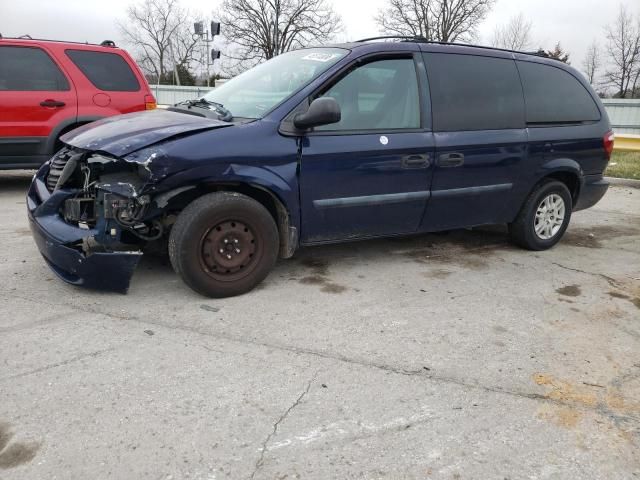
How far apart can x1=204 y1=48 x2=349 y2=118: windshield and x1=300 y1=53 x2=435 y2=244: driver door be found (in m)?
0.24

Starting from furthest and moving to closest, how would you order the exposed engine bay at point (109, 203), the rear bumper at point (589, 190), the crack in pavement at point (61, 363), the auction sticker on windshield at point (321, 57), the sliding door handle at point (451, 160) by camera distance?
the rear bumper at point (589, 190) → the sliding door handle at point (451, 160) → the auction sticker on windshield at point (321, 57) → the exposed engine bay at point (109, 203) → the crack in pavement at point (61, 363)

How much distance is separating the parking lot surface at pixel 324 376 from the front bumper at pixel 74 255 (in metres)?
0.16

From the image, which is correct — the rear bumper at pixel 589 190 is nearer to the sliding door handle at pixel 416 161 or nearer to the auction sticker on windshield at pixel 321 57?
the sliding door handle at pixel 416 161

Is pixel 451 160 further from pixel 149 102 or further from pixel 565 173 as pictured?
pixel 149 102

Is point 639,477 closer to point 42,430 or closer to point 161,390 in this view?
point 161,390

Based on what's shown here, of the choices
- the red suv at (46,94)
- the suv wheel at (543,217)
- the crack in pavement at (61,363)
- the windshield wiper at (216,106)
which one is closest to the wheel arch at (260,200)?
the windshield wiper at (216,106)

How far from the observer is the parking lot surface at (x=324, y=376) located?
229 centimetres

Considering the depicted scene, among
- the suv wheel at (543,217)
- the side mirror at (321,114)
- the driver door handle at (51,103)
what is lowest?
the suv wheel at (543,217)

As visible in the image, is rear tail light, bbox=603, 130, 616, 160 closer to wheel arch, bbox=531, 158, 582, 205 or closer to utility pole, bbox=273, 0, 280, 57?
wheel arch, bbox=531, 158, 582, 205

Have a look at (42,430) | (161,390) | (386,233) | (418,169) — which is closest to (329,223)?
(386,233)

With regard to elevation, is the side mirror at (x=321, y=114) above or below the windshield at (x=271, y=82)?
below

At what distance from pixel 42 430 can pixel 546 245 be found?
469 cm

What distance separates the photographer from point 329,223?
13.6 feet

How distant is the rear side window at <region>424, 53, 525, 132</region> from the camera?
451cm
